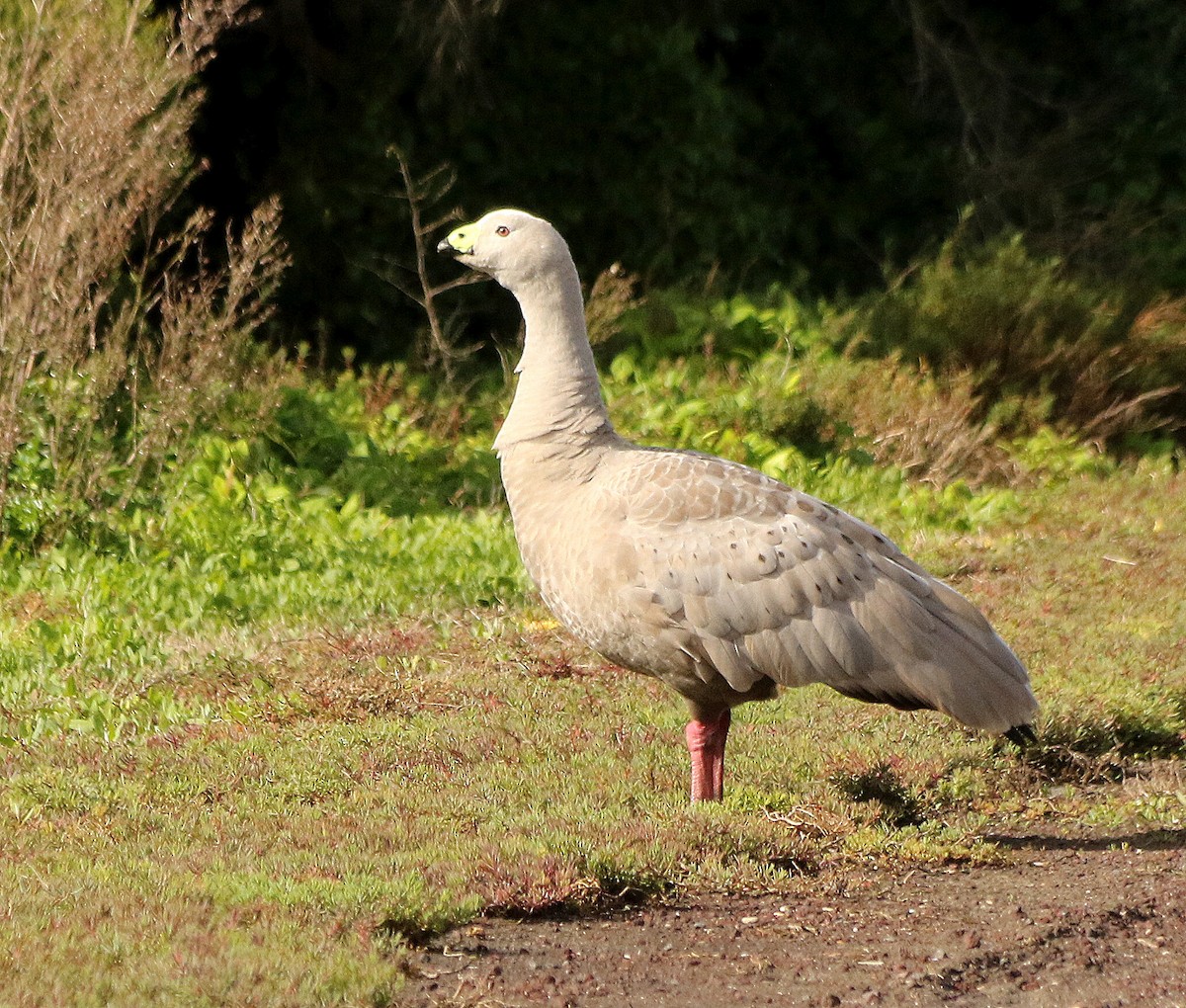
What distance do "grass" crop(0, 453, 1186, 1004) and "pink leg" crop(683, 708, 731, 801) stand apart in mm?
81

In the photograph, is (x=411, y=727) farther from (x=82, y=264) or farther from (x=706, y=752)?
(x=82, y=264)

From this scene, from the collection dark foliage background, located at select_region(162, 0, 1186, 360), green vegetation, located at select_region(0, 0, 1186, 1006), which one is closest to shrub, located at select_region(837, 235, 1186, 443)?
green vegetation, located at select_region(0, 0, 1186, 1006)

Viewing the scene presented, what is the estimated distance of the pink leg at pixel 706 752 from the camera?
5590 millimetres

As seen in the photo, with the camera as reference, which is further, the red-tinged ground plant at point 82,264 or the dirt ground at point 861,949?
the red-tinged ground plant at point 82,264

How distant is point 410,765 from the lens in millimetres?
6105

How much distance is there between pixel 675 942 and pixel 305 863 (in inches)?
44.0

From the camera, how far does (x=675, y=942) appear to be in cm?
459

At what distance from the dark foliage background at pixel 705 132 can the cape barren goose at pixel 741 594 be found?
781 cm

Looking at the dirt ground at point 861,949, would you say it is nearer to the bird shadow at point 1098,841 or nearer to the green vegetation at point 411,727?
the green vegetation at point 411,727

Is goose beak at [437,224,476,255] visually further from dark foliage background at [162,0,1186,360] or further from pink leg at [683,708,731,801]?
dark foliage background at [162,0,1186,360]

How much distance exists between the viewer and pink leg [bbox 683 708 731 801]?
5.59 meters

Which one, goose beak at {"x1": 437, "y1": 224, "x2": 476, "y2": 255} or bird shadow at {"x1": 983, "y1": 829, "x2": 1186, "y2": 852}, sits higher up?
goose beak at {"x1": 437, "y1": 224, "x2": 476, "y2": 255}

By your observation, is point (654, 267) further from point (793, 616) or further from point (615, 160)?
point (793, 616)

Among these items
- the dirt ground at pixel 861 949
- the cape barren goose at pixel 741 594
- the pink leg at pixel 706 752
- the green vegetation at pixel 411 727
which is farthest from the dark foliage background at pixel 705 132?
the dirt ground at pixel 861 949
